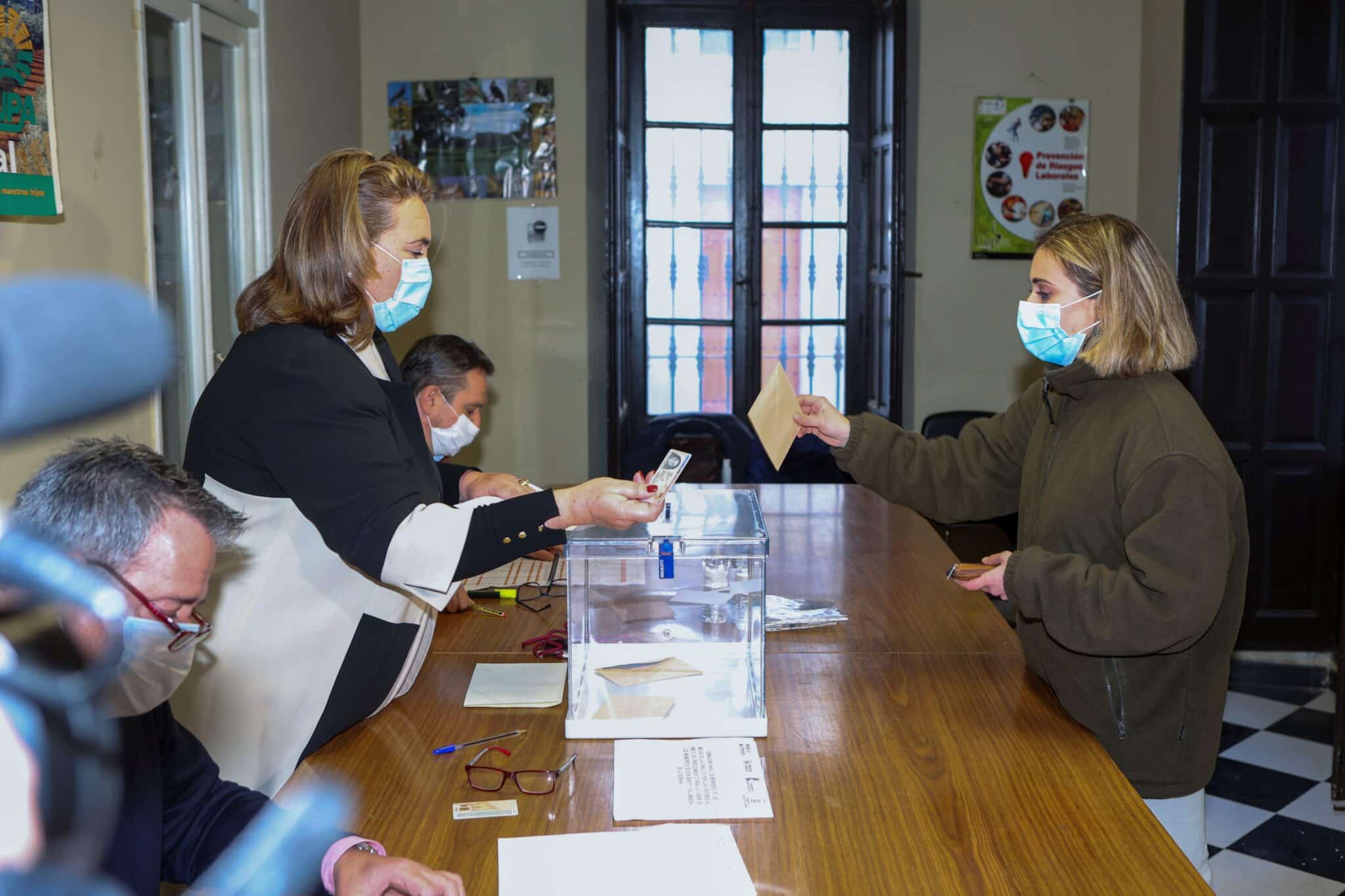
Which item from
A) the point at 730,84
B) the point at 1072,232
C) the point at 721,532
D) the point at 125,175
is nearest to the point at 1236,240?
the point at 730,84

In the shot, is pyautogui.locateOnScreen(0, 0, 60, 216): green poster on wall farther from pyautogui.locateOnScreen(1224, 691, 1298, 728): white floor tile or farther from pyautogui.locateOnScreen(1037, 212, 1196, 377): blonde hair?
pyautogui.locateOnScreen(1224, 691, 1298, 728): white floor tile

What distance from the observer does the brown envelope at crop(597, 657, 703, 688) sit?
1.97 m

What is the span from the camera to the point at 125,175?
323cm

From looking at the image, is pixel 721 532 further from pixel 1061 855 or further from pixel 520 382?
pixel 520 382

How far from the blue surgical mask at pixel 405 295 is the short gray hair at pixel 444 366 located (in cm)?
120

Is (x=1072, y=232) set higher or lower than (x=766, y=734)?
higher

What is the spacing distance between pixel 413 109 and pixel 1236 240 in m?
3.62

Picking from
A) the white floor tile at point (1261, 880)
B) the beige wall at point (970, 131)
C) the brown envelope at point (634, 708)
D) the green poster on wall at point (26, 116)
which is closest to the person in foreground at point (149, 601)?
the brown envelope at point (634, 708)

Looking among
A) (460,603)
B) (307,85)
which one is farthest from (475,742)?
(307,85)

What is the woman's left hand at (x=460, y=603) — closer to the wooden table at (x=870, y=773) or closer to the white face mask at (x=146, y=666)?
the wooden table at (x=870, y=773)

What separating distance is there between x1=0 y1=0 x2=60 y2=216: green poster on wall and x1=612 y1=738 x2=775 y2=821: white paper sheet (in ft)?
6.31

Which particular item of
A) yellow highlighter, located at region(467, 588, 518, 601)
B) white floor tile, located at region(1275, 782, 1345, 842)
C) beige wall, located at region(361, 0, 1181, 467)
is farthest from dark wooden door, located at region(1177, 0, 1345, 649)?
yellow highlighter, located at region(467, 588, 518, 601)

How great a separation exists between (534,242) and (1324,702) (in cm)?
384

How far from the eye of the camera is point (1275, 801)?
11.8ft
